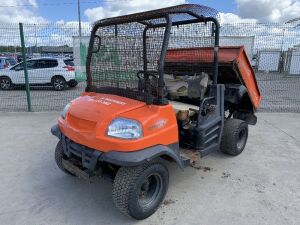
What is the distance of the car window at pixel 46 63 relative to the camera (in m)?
12.8

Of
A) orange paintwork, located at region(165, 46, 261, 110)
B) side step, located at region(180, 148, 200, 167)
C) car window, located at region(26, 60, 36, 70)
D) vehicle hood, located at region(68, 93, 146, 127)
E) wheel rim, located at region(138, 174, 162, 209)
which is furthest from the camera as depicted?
car window, located at region(26, 60, 36, 70)

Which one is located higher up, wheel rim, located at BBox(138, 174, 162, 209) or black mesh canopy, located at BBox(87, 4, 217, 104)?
black mesh canopy, located at BBox(87, 4, 217, 104)

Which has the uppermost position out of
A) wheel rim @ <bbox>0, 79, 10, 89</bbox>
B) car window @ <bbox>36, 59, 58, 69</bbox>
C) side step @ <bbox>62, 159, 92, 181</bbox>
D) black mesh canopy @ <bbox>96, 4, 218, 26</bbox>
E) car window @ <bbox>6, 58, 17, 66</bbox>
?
black mesh canopy @ <bbox>96, 4, 218, 26</bbox>

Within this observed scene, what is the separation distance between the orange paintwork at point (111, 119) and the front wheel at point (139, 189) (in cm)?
25

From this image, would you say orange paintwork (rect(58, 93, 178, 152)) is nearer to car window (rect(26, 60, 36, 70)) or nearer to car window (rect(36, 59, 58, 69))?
car window (rect(26, 60, 36, 70))

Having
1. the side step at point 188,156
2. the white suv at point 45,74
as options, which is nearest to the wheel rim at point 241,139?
the side step at point 188,156

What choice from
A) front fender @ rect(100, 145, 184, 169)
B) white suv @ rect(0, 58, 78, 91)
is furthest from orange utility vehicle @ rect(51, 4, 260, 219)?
white suv @ rect(0, 58, 78, 91)

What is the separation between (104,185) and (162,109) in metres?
1.40

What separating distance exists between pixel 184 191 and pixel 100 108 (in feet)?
4.86

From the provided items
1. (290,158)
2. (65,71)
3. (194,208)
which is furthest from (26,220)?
(65,71)

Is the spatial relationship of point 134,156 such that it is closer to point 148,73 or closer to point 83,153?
point 83,153

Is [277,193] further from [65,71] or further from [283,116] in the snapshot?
[65,71]

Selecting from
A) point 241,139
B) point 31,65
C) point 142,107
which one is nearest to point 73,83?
point 31,65

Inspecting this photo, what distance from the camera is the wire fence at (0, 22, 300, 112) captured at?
7.78m
